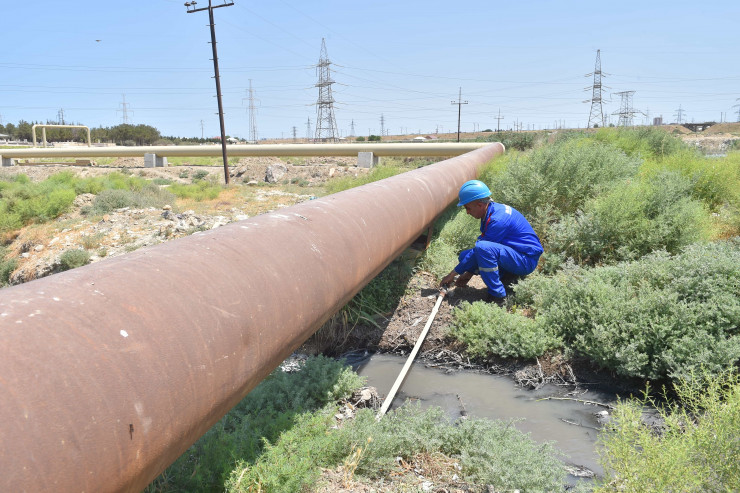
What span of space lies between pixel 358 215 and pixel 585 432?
2.31 meters

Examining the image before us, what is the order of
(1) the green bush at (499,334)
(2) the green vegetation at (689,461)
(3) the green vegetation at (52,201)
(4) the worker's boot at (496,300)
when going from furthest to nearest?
1. (3) the green vegetation at (52,201)
2. (4) the worker's boot at (496,300)
3. (1) the green bush at (499,334)
4. (2) the green vegetation at (689,461)

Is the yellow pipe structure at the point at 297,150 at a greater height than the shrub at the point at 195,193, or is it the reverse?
the yellow pipe structure at the point at 297,150

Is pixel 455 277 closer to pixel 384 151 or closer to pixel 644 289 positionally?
pixel 644 289

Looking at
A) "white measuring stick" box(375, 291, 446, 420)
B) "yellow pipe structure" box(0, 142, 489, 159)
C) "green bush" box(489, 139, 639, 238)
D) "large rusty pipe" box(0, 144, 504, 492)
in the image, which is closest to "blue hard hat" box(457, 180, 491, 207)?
"white measuring stick" box(375, 291, 446, 420)

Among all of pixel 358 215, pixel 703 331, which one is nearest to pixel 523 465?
pixel 358 215

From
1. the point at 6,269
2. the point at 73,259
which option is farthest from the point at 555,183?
the point at 6,269

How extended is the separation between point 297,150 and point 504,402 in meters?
24.4

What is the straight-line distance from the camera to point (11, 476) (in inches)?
38.8

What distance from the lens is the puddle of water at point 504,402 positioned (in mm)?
3670

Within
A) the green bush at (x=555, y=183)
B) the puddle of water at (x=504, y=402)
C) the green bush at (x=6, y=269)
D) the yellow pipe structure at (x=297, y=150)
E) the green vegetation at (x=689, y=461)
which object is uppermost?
the yellow pipe structure at (x=297, y=150)

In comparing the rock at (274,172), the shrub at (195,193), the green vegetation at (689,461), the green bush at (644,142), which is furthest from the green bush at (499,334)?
the rock at (274,172)

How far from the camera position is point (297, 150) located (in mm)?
27297

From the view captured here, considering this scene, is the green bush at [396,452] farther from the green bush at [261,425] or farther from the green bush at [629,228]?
the green bush at [629,228]

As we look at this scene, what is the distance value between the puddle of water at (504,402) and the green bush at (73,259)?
7.22 meters
